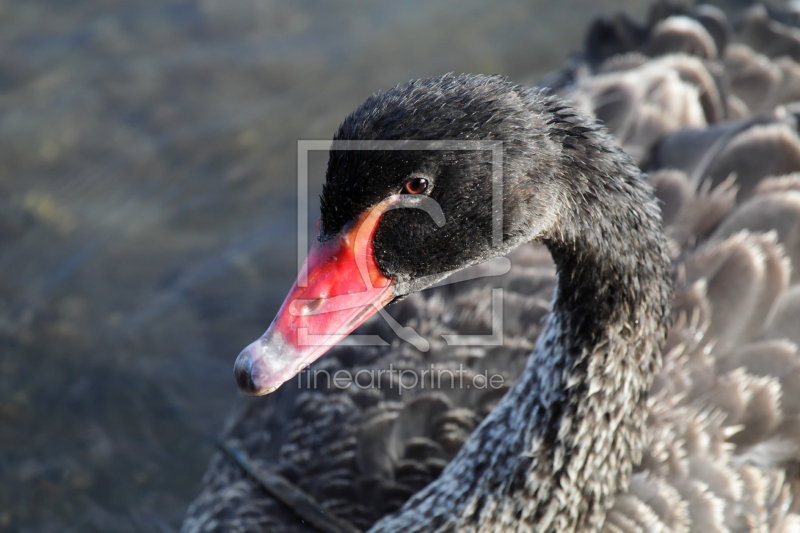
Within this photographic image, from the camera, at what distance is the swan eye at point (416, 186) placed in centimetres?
242

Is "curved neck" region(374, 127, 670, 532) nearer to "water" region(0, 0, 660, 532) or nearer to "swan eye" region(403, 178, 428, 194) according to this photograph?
"swan eye" region(403, 178, 428, 194)

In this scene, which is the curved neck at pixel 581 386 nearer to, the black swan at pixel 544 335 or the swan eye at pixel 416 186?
the black swan at pixel 544 335

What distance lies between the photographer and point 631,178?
8.77 feet

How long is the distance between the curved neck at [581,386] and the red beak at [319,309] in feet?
1.95

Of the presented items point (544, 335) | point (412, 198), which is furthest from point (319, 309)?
point (544, 335)

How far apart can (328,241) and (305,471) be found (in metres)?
1.62

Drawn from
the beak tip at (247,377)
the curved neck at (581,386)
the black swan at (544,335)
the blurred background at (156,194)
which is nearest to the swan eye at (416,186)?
the black swan at (544,335)

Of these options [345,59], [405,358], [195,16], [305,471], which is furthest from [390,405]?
[195,16]

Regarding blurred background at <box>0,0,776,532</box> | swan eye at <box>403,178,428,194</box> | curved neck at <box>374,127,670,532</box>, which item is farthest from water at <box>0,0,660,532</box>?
swan eye at <box>403,178,428,194</box>

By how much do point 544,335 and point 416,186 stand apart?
0.93m

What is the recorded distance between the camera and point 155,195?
247 inches

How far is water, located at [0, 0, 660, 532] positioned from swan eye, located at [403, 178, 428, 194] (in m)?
2.94

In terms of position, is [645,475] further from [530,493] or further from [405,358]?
[405,358]

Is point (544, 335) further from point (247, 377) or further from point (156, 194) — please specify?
point (156, 194)
